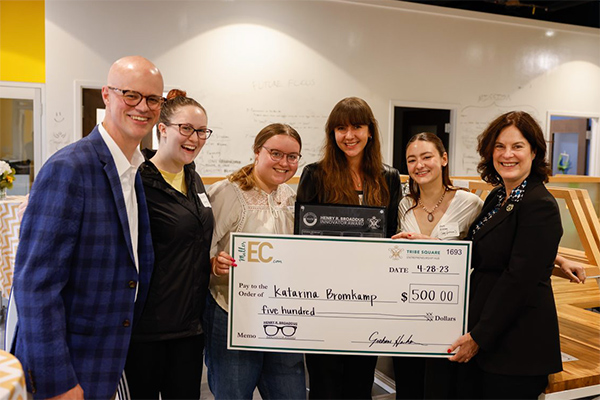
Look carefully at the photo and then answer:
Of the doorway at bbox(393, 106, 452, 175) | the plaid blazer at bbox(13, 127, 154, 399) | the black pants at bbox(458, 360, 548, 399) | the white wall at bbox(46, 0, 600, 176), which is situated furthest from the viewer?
the doorway at bbox(393, 106, 452, 175)

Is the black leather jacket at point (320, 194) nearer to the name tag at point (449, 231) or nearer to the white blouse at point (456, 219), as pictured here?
the white blouse at point (456, 219)

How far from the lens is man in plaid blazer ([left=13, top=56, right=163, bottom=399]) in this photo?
130cm

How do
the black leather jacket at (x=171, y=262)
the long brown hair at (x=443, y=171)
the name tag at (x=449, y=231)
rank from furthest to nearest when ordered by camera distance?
1. the long brown hair at (x=443, y=171)
2. the name tag at (x=449, y=231)
3. the black leather jacket at (x=171, y=262)

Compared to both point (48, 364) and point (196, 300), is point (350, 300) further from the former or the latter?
point (48, 364)

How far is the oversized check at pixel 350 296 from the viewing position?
73.2 inches

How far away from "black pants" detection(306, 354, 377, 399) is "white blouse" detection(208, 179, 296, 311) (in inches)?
19.1

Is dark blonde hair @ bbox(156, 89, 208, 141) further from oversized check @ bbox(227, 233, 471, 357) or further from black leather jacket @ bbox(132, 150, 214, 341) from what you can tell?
oversized check @ bbox(227, 233, 471, 357)

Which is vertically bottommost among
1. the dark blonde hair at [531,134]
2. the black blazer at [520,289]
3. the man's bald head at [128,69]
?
the black blazer at [520,289]

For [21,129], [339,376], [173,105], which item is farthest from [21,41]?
[339,376]

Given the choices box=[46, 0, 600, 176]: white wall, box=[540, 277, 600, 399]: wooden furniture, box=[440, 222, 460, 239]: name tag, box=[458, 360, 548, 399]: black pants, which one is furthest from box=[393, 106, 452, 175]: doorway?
box=[458, 360, 548, 399]: black pants

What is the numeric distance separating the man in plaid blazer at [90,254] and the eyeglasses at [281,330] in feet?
1.71

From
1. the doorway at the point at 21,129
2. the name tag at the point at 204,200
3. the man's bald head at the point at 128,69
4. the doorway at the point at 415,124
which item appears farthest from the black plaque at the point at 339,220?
the doorway at the point at 415,124

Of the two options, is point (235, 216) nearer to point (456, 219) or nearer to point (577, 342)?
point (456, 219)

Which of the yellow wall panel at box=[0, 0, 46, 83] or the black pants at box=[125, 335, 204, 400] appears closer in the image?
the black pants at box=[125, 335, 204, 400]
